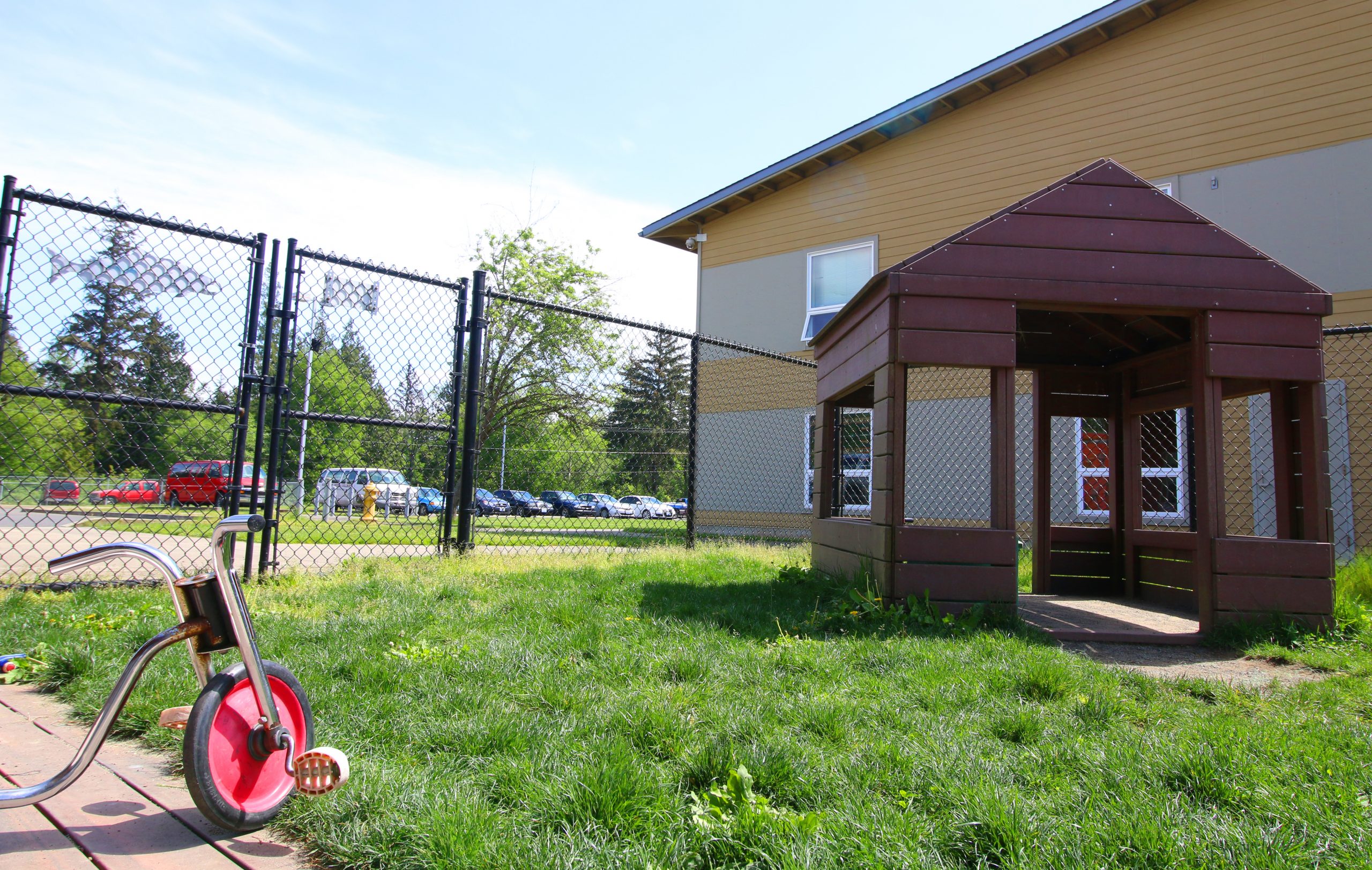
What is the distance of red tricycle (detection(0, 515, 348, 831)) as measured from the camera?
1890 mm

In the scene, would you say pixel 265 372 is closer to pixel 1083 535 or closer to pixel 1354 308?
pixel 1083 535

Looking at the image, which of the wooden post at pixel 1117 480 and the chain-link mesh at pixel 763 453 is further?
the chain-link mesh at pixel 763 453

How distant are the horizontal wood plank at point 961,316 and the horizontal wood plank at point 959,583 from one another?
4.43 ft

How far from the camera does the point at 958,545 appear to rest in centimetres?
447

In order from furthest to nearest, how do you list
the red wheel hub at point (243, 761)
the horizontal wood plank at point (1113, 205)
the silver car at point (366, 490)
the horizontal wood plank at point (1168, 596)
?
1. the silver car at point (366, 490)
2. the horizontal wood plank at point (1168, 596)
3. the horizontal wood plank at point (1113, 205)
4. the red wheel hub at point (243, 761)

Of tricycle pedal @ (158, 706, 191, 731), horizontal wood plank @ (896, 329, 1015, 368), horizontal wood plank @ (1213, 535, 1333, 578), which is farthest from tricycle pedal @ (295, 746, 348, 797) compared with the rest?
horizontal wood plank @ (1213, 535, 1333, 578)

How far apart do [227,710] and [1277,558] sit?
507 cm

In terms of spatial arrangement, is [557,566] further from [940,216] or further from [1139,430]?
[940,216]

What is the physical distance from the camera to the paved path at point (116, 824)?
72.1 inches

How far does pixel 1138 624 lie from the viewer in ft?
16.5

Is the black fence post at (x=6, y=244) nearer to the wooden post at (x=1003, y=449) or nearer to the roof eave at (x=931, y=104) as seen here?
the wooden post at (x=1003, y=449)

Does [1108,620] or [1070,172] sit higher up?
[1070,172]

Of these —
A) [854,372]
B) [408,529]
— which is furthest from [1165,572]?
[408,529]

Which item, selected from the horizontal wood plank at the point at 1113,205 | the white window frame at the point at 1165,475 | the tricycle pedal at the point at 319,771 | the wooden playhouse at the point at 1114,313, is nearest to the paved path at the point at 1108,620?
the wooden playhouse at the point at 1114,313
